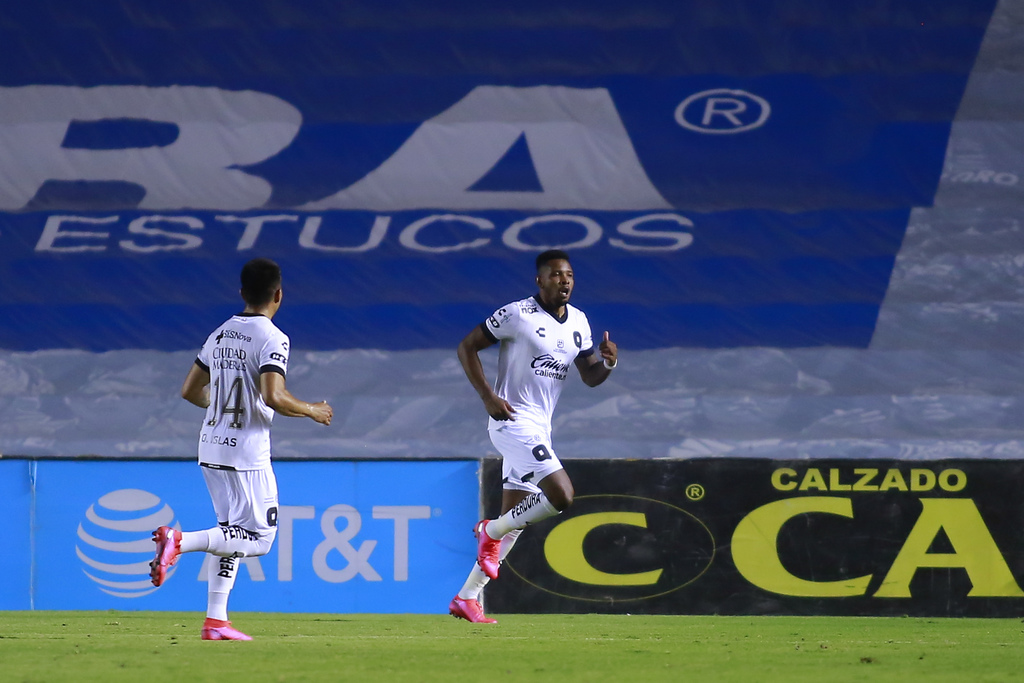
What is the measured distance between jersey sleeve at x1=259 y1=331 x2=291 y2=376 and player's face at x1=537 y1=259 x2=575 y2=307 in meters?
1.93

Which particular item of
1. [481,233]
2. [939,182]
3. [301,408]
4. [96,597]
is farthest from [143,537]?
[939,182]

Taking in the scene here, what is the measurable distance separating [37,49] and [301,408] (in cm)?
912

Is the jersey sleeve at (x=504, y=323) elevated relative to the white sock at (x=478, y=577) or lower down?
elevated

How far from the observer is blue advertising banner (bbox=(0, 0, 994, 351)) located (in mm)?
12336

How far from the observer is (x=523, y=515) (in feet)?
22.6

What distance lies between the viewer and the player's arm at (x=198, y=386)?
5730 millimetres

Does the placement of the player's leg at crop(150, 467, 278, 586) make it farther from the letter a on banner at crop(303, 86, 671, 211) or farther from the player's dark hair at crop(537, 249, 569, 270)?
the letter a on banner at crop(303, 86, 671, 211)

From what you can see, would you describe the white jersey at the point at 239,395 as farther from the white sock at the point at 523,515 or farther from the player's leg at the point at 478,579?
the player's leg at the point at 478,579

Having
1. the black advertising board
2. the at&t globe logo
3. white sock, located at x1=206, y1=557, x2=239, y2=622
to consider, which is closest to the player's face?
the black advertising board

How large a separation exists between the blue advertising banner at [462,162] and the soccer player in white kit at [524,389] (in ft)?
16.6

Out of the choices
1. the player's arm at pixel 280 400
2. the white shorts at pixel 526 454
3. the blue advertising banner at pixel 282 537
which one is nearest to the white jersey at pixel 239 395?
the player's arm at pixel 280 400

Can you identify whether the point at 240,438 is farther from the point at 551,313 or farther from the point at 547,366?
the point at 551,313

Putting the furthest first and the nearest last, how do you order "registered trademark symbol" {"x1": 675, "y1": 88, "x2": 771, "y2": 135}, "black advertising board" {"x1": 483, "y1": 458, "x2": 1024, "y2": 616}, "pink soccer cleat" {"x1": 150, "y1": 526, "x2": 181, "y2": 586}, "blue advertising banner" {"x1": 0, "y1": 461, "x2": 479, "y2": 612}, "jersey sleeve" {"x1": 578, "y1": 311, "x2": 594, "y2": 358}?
"registered trademark symbol" {"x1": 675, "y1": 88, "x2": 771, "y2": 135} < "blue advertising banner" {"x1": 0, "y1": 461, "x2": 479, "y2": 612} < "black advertising board" {"x1": 483, "y1": 458, "x2": 1024, "y2": 616} < "jersey sleeve" {"x1": 578, "y1": 311, "x2": 594, "y2": 358} < "pink soccer cleat" {"x1": 150, "y1": 526, "x2": 181, "y2": 586}

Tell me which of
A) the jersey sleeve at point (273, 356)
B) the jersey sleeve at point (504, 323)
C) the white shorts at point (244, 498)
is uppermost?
the jersey sleeve at point (504, 323)
